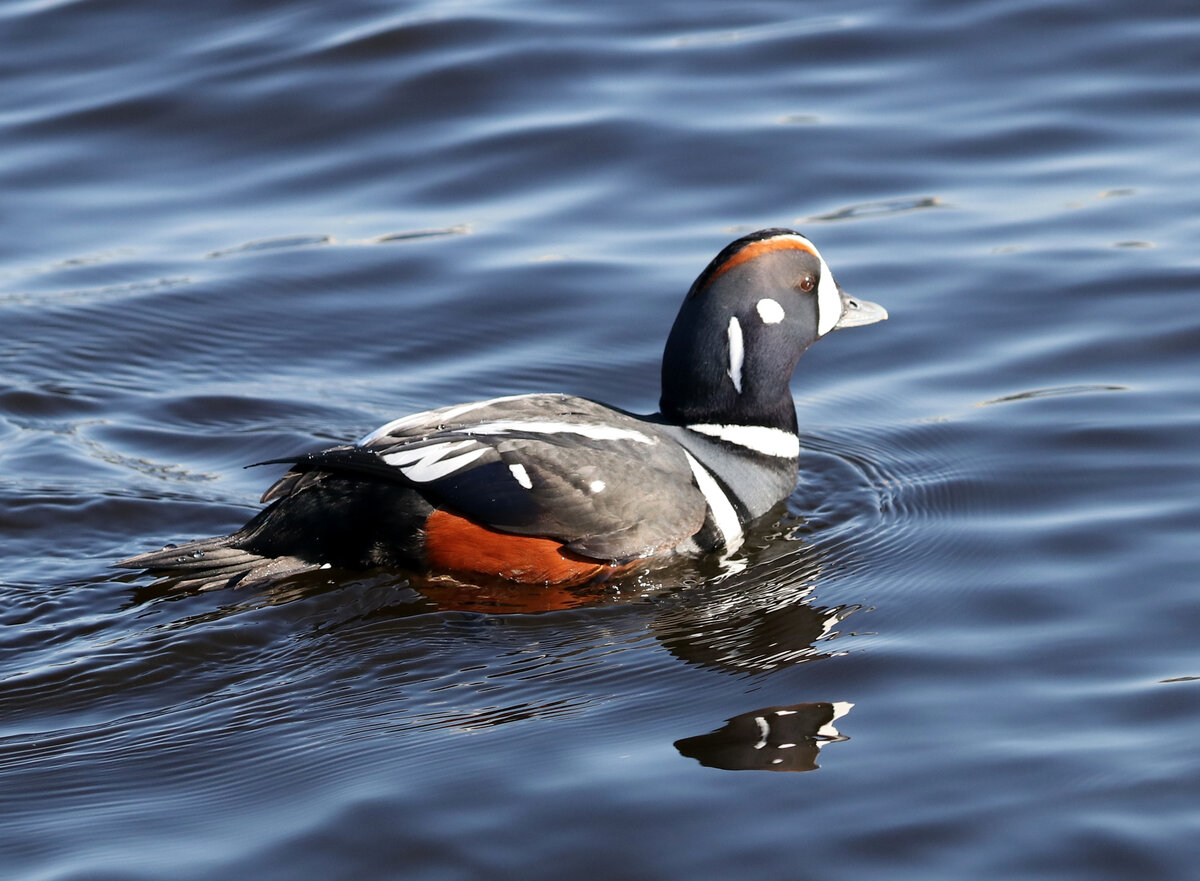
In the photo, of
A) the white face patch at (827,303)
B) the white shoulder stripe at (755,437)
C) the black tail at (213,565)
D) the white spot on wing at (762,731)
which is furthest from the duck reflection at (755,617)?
the black tail at (213,565)

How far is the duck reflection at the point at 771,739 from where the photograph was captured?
4.85 m

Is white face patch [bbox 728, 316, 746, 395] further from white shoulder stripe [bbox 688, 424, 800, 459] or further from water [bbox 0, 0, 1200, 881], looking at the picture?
water [bbox 0, 0, 1200, 881]

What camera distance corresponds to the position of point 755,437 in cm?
691

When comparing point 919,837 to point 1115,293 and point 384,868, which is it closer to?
point 384,868

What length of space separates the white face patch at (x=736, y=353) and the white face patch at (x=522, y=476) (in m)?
1.21

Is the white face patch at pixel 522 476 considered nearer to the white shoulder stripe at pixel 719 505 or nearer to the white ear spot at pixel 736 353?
the white shoulder stripe at pixel 719 505

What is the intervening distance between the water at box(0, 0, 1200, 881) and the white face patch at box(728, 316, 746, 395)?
0.67 metres

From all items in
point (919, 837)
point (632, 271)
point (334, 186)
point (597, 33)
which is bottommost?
point (919, 837)

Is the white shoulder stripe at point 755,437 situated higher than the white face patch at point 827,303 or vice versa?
the white face patch at point 827,303

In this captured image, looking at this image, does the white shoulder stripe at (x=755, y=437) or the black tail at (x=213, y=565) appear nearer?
the black tail at (x=213, y=565)

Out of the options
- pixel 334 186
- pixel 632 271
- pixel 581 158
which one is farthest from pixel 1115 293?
pixel 334 186

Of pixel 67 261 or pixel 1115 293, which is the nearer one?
pixel 1115 293

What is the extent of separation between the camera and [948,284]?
916 cm

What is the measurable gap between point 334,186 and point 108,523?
4.58 m
